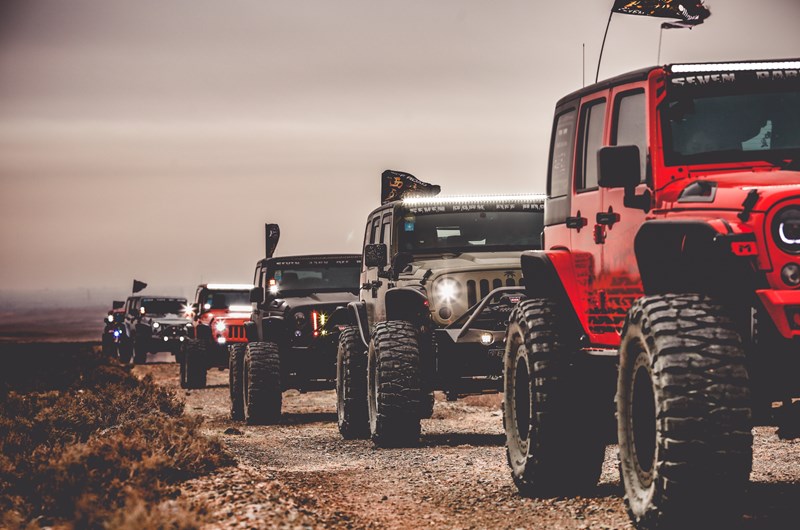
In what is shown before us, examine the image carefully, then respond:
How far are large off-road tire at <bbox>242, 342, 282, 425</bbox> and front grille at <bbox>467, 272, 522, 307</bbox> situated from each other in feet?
16.8

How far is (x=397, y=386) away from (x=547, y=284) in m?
3.84

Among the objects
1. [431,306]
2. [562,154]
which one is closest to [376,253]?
[431,306]

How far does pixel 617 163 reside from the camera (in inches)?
254

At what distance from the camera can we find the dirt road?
7.36m

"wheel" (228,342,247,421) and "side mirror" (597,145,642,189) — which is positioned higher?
"side mirror" (597,145,642,189)

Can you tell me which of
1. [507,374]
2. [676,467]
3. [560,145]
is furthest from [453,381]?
[676,467]

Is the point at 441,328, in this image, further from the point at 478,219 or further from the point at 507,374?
the point at 507,374

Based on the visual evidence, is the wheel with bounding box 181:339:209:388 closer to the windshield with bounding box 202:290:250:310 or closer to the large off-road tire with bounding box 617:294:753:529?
the windshield with bounding box 202:290:250:310

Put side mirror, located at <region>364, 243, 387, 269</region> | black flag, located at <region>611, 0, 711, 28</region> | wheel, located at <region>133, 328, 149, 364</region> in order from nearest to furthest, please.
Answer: black flag, located at <region>611, 0, 711, 28</region>, side mirror, located at <region>364, 243, 387, 269</region>, wheel, located at <region>133, 328, 149, 364</region>

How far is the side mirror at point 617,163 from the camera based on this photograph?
644cm

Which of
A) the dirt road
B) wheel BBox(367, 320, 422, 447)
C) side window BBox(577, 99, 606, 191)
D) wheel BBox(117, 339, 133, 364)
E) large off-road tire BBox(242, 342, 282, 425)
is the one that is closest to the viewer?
the dirt road

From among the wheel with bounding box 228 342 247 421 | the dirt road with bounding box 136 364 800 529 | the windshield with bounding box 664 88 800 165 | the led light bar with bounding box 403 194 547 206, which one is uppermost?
the led light bar with bounding box 403 194 547 206

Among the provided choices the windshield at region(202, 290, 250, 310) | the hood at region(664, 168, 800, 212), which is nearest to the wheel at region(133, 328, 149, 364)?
the windshield at region(202, 290, 250, 310)

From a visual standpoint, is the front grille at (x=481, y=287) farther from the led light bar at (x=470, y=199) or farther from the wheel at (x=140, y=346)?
the wheel at (x=140, y=346)
